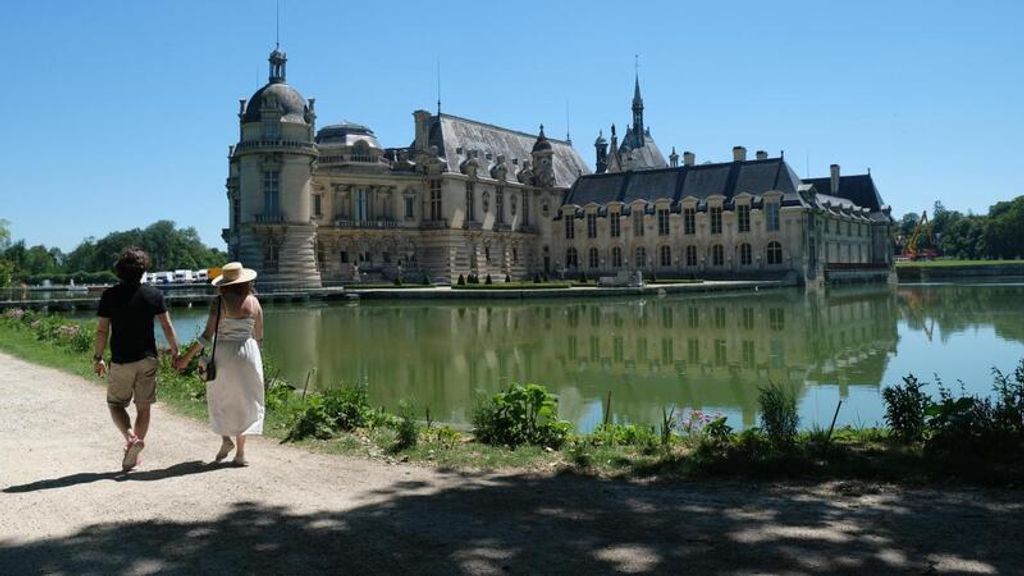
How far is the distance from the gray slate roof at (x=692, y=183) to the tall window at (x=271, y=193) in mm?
28370

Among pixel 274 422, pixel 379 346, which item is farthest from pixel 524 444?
pixel 379 346

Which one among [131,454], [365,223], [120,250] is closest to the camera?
[131,454]

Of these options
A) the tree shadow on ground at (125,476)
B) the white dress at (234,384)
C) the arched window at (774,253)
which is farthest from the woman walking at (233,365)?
the arched window at (774,253)

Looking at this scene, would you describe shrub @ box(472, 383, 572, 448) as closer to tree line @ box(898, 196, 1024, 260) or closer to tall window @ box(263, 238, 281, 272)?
tall window @ box(263, 238, 281, 272)

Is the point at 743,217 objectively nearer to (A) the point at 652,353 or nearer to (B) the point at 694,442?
(A) the point at 652,353

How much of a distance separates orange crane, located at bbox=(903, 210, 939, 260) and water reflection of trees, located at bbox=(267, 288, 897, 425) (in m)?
96.8

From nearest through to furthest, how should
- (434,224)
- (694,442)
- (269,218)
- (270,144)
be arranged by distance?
(694,442) < (270,144) < (269,218) < (434,224)

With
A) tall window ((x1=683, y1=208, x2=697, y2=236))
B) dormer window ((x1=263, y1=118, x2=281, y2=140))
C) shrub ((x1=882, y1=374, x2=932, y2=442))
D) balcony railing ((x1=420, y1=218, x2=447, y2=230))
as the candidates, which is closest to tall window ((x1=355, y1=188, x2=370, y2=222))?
balcony railing ((x1=420, y1=218, x2=447, y2=230))

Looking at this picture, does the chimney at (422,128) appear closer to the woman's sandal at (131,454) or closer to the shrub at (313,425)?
the shrub at (313,425)

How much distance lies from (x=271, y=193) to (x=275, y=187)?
1.48 ft

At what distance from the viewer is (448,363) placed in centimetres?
1767

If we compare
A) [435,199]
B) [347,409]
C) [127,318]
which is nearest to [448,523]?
[127,318]

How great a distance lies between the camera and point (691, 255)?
65.6 meters

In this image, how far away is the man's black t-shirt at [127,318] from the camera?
7109 millimetres
